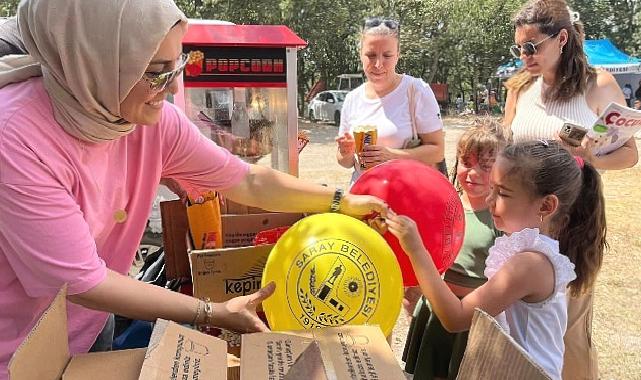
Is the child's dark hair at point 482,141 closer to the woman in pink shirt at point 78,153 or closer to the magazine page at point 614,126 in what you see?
the magazine page at point 614,126

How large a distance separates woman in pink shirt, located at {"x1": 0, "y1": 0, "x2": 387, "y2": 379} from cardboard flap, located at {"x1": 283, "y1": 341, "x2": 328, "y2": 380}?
59 centimetres

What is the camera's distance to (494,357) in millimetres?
936

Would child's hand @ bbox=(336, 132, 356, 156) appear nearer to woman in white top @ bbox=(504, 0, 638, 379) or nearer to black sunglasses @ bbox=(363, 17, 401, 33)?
black sunglasses @ bbox=(363, 17, 401, 33)

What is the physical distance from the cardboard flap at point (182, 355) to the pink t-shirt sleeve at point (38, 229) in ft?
1.00

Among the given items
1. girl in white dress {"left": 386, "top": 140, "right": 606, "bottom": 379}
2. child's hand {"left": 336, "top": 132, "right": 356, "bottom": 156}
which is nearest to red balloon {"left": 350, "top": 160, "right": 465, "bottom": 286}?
girl in white dress {"left": 386, "top": 140, "right": 606, "bottom": 379}

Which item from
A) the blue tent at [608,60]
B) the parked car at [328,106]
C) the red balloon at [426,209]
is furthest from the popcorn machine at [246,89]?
the blue tent at [608,60]

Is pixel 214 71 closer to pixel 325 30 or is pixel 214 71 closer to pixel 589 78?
pixel 589 78

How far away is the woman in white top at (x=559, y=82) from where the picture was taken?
8.86 ft

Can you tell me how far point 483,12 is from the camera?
26312mm

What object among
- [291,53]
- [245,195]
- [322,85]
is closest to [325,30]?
[322,85]

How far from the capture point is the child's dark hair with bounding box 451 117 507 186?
266 centimetres

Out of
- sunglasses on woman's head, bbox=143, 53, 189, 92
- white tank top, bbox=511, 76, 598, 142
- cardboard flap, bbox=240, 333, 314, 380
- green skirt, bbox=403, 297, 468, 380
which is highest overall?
sunglasses on woman's head, bbox=143, 53, 189, 92

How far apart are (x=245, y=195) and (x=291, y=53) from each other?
73.7 inches

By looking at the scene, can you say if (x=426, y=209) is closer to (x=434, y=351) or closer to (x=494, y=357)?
(x=434, y=351)
